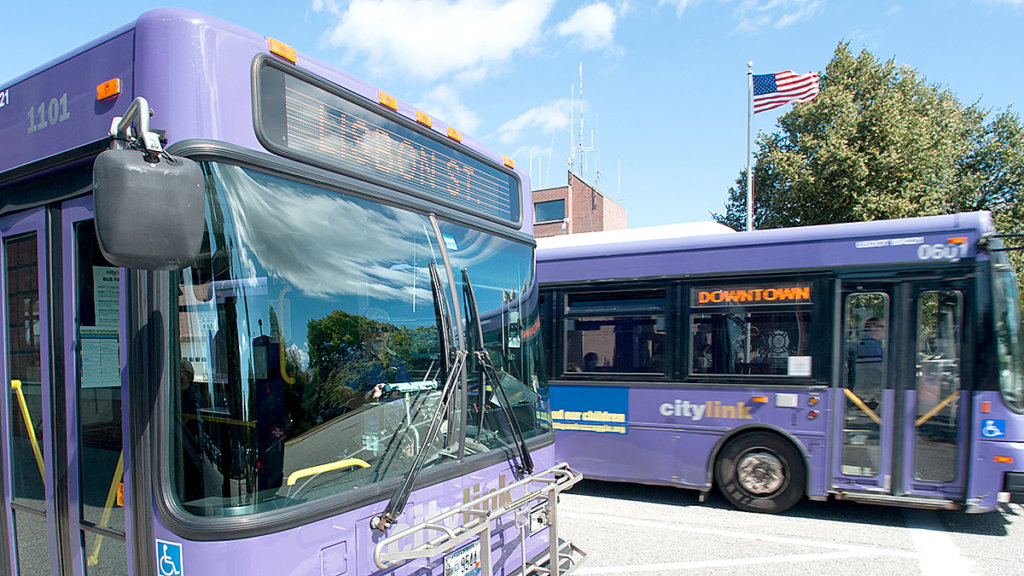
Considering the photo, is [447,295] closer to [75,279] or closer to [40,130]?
[75,279]

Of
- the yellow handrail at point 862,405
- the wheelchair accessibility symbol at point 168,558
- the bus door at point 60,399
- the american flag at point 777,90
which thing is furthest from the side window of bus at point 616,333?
the american flag at point 777,90

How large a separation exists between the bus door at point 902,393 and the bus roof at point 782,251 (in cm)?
29

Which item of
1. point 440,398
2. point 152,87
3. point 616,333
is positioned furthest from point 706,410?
point 152,87

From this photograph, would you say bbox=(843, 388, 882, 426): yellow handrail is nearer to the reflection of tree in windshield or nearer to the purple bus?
the purple bus

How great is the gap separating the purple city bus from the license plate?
0.04 ft

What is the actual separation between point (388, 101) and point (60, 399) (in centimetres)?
184

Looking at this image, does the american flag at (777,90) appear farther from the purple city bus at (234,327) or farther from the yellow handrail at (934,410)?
the purple city bus at (234,327)

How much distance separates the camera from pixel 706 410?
269 inches

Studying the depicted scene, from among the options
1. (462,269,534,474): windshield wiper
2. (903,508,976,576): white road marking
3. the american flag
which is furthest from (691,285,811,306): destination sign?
the american flag

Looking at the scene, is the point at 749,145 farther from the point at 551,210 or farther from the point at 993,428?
the point at 551,210

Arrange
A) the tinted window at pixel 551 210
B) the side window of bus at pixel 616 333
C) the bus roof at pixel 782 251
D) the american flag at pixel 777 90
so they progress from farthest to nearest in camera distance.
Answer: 1. the tinted window at pixel 551 210
2. the american flag at pixel 777 90
3. the side window of bus at pixel 616 333
4. the bus roof at pixel 782 251

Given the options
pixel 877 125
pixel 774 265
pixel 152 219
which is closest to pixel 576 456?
pixel 774 265

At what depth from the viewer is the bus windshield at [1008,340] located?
5.80 meters

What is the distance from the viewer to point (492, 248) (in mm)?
3549
